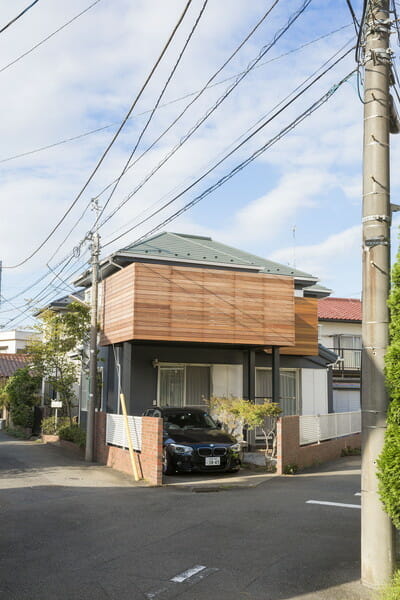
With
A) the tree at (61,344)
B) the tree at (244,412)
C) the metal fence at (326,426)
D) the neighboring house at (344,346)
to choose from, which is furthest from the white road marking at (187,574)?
the neighboring house at (344,346)

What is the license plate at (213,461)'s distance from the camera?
1330 cm

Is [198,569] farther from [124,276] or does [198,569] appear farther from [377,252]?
[124,276]

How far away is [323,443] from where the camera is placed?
54.1 feet

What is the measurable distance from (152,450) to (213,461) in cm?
166

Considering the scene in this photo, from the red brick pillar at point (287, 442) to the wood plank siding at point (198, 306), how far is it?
3032 millimetres

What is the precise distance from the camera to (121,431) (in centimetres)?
1480

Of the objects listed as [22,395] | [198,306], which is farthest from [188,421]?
[22,395]

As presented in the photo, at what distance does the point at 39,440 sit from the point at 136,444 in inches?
469

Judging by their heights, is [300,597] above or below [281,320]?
below

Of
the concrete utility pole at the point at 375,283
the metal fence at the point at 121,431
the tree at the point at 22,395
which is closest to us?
the concrete utility pole at the point at 375,283

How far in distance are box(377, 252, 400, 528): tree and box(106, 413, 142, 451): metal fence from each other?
864cm

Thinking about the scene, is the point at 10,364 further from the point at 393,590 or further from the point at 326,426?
Result: the point at 393,590

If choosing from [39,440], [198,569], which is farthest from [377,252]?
[39,440]

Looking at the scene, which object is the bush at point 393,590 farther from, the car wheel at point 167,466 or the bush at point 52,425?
the bush at point 52,425
